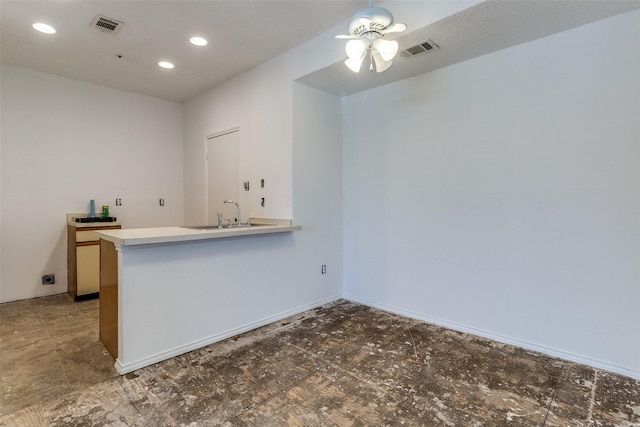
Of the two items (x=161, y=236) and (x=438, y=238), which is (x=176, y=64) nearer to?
(x=161, y=236)

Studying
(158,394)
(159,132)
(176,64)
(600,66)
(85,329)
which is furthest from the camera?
(159,132)

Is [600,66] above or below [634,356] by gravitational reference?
above

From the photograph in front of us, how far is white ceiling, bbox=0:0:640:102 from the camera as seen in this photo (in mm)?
2295

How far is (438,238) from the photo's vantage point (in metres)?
3.20

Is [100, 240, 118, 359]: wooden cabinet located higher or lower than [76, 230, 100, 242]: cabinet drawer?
lower

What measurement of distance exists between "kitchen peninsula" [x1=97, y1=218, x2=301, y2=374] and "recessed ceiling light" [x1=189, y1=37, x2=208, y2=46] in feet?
6.09

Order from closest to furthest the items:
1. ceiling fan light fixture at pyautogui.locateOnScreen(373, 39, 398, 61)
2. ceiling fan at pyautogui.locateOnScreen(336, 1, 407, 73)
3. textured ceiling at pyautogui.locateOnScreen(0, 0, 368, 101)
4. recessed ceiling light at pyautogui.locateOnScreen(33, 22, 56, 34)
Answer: ceiling fan at pyautogui.locateOnScreen(336, 1, 407, 73)
ceiling fan light fixture at pyautogui.locateOnScreen(373, 39, 398, 61)
textured ceiling at pyautogui.locateOnScreen(0, 0, 368, 101)
recessed ceiling light at pyautogui.locateOnScreen(33, 22, 56, 34)

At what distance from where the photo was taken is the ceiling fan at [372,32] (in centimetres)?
205

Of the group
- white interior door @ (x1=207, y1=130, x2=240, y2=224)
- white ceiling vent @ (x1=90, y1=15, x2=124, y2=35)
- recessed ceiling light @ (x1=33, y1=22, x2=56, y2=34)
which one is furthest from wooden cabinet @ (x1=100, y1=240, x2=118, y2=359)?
recessed ceiling light @ (x1=33, y1=22, x2=56, y2=34)

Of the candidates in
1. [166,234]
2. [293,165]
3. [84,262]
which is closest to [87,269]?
[84,262]

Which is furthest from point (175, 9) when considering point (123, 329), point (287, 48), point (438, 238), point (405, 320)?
point (405, 320)

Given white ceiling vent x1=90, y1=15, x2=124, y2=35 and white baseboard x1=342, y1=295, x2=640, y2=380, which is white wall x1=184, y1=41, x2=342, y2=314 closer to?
white baseboard x1=342, y1=295, x2=640, y2=380

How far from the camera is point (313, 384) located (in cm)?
214

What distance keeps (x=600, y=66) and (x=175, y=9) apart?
3303 mm
